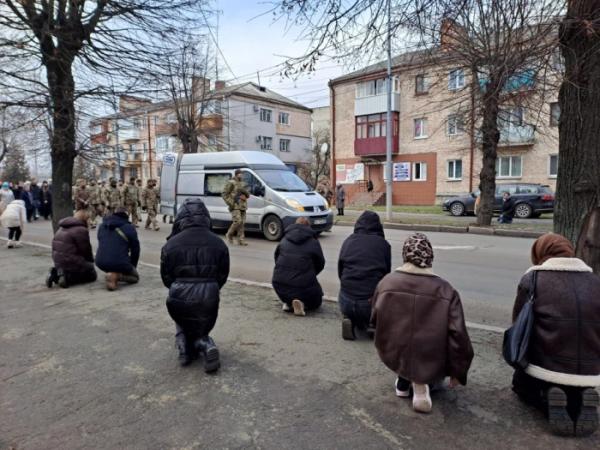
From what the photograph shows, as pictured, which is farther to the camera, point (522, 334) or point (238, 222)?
point (238, 222)

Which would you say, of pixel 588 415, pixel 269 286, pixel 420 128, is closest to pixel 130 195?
pixel 269 286

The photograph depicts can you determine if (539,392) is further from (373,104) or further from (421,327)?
(373,104)

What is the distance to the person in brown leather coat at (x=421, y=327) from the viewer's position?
303cm

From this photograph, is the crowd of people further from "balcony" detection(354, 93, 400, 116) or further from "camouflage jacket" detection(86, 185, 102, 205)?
"balcony" detection(354, 93, 400, 116)

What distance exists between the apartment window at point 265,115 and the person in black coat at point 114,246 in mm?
39588

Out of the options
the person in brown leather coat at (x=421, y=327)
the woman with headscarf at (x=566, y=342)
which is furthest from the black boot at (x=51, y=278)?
the woman with headscarf at (x=566, y=342)

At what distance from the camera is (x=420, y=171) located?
31.1 meters

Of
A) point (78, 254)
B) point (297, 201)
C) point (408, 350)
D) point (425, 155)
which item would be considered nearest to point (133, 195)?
point (297, 201)

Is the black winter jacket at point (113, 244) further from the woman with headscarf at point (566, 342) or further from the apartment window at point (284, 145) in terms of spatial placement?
the apartment window at point (284, 145)

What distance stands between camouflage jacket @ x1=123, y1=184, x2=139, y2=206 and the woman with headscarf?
1510 cm

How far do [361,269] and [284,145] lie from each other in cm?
4406

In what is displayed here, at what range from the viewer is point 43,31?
8.09m

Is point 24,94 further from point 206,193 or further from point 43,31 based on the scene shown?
point 206,193

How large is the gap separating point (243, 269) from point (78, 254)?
298 cm
